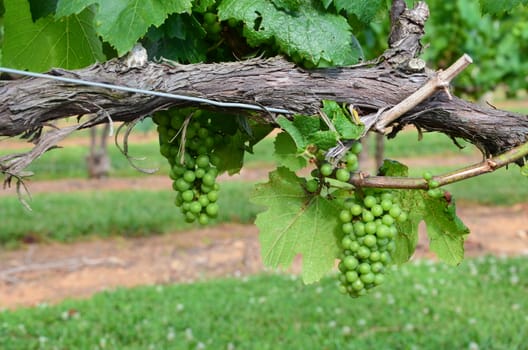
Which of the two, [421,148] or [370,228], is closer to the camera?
[370,228]

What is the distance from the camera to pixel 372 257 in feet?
4.54

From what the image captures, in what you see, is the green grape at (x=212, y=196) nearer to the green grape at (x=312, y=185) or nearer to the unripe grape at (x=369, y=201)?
the green grape at (x=312, y=185)

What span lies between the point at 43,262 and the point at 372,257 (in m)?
6.74

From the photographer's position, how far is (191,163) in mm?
1424

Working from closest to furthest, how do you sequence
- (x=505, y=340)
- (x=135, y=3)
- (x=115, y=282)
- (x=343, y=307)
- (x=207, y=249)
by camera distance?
(x=135, y=3)
(x=505, y=340)
(x=343, y=307)
(x=115, y=282)
(x=207, y=249)

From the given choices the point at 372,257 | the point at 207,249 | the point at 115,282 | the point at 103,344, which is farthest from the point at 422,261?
the point at 372,257

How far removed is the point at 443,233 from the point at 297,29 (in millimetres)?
542

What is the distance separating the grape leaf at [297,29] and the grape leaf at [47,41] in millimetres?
398

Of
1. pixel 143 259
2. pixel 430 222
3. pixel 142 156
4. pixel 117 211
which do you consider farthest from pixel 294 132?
pixel 142 156

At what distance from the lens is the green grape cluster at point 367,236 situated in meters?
1.37

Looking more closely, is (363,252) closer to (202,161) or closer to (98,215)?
(202,161)

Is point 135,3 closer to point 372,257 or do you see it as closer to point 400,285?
point 372,257

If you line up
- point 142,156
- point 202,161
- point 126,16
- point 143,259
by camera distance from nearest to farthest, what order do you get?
point 126,16 → point 202,161 → point 143,259 → point 142,156

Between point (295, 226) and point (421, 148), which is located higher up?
point (295, 226)
